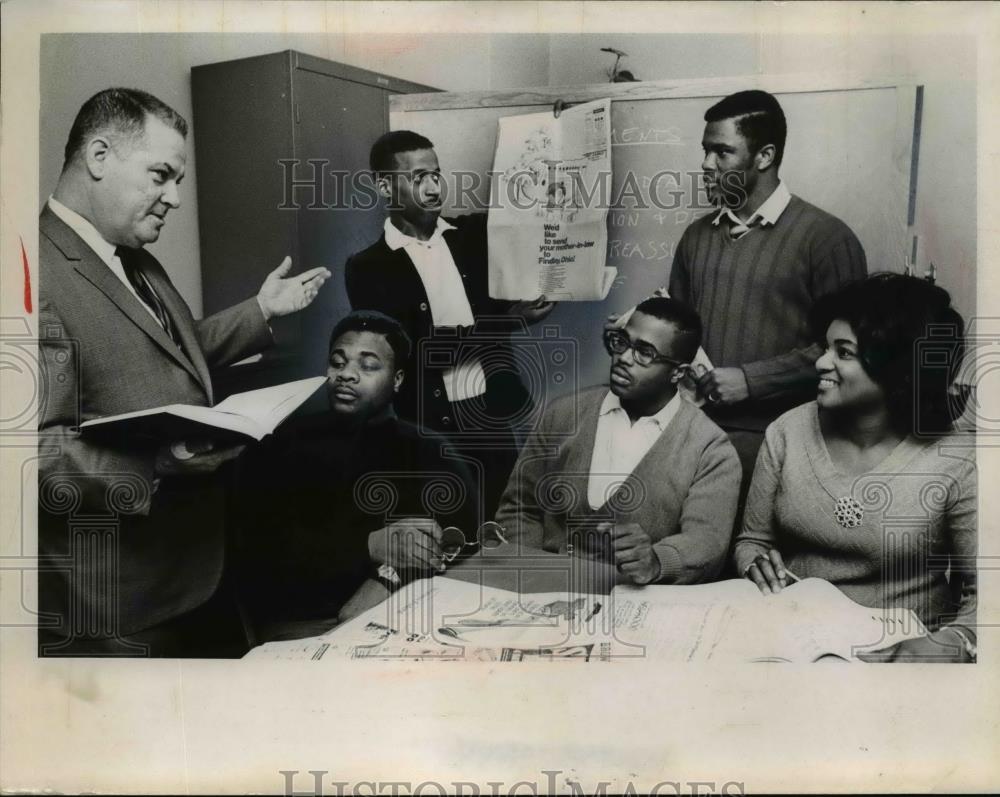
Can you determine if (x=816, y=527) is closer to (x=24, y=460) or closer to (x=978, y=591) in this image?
(x=978, y=591)

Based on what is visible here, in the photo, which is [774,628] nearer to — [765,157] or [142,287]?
[765,157]

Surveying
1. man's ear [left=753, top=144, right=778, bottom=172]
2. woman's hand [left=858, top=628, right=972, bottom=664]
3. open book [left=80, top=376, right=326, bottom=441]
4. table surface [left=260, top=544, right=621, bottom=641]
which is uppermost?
man's ear [left=753, top=144, right=778, bottom=172]

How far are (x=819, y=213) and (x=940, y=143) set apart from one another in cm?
40

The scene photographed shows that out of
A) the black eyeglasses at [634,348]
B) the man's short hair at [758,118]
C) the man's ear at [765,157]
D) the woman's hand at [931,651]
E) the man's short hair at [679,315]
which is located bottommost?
the woman's hand at [931,651]

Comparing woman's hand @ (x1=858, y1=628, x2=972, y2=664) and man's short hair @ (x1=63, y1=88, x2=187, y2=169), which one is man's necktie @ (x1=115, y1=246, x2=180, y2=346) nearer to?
→ man's short hair @ (x1=63, y1=88, x2=187, y2=169)

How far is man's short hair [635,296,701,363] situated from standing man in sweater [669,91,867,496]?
2cm

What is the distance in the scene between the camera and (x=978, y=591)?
131 inches

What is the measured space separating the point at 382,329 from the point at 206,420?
1.85ft

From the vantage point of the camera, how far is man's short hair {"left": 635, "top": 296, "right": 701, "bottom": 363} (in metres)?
3.30

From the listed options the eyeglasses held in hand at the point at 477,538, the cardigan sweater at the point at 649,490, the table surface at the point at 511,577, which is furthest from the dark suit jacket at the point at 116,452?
the cardigan sweater at the point at 649,490

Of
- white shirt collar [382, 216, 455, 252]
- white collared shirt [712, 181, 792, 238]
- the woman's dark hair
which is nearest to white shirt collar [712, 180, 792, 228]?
white collared shirt [712, 181, 792, 238]

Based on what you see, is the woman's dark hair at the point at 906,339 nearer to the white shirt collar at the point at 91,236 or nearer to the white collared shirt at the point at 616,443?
the white collared shirt at the point at 616,443

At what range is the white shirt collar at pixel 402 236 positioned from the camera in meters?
3.32

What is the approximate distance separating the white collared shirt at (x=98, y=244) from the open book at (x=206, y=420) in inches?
10.8
